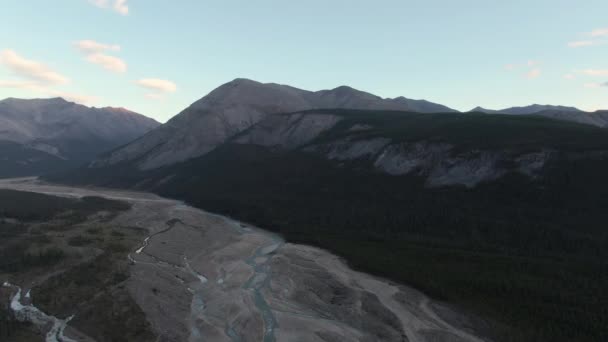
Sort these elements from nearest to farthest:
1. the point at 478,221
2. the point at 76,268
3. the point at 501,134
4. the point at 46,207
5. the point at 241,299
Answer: the point at 241,299, the point at 76,268, the point at 478,221, the point at 46,207, the point at 501,134

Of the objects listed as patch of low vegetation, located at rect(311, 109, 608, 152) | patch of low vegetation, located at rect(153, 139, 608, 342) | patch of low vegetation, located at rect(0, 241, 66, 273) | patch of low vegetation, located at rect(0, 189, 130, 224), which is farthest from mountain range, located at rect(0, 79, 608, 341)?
patch of low vegetation, located at rect(0, 241, 66, 273)

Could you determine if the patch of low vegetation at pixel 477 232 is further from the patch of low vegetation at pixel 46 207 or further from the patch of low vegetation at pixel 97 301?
the patch of low vegetation at pixel 97 301

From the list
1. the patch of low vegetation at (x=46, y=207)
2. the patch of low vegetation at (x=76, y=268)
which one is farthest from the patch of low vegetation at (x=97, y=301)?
the patch of low vegetation at (x=46, y=207)

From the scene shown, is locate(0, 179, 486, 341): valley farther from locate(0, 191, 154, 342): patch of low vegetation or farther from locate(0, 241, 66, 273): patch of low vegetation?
locate(0, 241, 66, 273): patch of low vegetation

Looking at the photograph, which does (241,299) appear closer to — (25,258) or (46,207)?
(25,258)

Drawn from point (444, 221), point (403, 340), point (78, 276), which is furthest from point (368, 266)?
point (78, 276)

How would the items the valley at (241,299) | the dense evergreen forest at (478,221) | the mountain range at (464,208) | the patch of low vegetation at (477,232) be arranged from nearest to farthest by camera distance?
the valley at (241,299), the patch of low vegetation at (477,232), the dense evergreen forest at (478,221), the mountain range at (464,208)

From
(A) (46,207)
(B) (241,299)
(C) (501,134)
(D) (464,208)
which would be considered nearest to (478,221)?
(D) (464,208)

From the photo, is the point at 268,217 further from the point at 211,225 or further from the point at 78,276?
the point at 78,276
